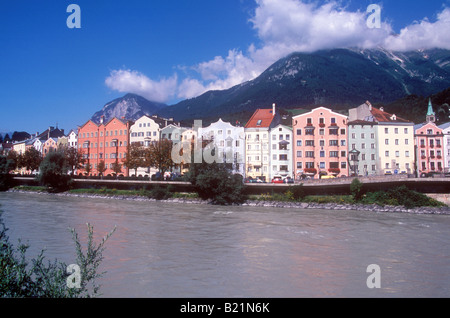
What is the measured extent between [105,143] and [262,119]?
135ft

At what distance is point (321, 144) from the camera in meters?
62.9

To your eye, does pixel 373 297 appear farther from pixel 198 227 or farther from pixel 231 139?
pixel 231 139

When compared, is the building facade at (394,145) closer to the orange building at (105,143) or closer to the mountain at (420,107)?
the mountain at (420,107)

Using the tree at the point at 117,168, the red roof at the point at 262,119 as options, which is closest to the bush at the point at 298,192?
the red roof at the point at 262,119

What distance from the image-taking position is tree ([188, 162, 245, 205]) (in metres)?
49.7

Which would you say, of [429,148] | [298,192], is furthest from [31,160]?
A: [429,148]

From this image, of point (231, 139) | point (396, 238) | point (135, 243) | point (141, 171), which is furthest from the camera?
point (141, 171)

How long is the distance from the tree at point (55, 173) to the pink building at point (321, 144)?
44791 mm

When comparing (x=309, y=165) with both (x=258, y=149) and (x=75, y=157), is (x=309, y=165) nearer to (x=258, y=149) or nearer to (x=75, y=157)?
(x=258, y=149)

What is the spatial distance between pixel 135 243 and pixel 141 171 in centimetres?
5739

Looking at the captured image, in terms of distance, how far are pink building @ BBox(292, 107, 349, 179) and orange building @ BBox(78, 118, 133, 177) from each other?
1595 inches

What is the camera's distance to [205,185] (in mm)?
49719

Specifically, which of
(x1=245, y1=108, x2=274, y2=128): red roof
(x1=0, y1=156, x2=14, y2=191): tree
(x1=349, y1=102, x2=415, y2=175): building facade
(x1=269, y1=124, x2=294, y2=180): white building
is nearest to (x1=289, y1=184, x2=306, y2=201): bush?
(x1=269, y1=124, x2=294, y2=180): white building
